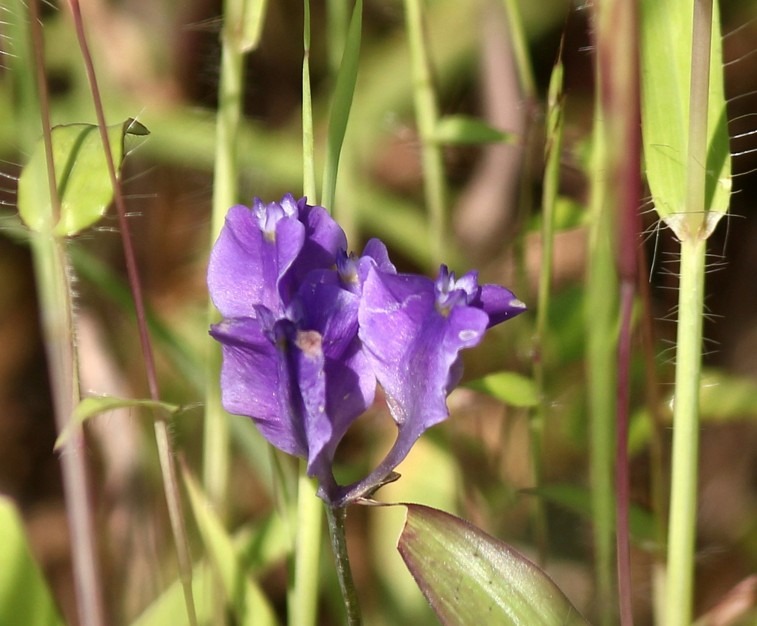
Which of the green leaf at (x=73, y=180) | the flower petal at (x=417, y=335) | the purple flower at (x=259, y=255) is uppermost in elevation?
the green leaf at (x=73, y=180)

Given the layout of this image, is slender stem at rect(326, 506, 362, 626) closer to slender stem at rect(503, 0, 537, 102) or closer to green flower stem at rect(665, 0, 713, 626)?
green flower stem at rect(665, 0, 713, 626)

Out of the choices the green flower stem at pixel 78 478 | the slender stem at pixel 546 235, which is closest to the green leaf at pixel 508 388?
the slender stem at pixel 546 235

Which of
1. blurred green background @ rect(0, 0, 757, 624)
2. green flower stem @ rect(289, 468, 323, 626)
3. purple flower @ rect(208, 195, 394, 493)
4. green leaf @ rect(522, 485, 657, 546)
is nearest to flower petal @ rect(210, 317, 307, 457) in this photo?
purple flower @ rect(208, 195, 394, 493)

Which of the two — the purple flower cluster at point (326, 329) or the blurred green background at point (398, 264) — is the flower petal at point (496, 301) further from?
the blurred green background at point (398, 264)

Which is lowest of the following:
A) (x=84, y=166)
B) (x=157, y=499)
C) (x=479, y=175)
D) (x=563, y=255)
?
(x=157, y=499)

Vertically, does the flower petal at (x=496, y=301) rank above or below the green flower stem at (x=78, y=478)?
above

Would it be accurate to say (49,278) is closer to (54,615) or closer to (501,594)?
(54,615)

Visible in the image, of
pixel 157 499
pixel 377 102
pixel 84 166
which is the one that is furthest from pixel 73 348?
pixel 377 102
